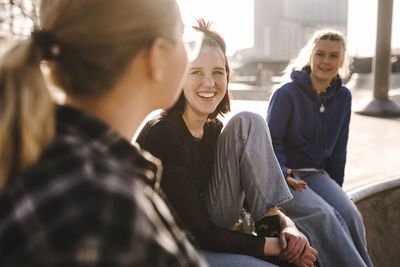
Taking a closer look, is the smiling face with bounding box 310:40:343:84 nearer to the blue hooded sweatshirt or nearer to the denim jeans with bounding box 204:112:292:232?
the blue hooded sweatshirt

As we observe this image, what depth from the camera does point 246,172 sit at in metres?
2.21

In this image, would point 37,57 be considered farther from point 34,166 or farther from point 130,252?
point 130,252

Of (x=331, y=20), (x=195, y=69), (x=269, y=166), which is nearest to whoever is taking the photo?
(x=269, y=166)

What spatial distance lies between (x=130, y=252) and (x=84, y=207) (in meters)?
0.12

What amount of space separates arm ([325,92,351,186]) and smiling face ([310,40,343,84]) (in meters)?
0.31

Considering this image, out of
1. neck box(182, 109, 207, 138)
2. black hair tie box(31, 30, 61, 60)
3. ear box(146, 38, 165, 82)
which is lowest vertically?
neck box(182, 109, 207, 138)

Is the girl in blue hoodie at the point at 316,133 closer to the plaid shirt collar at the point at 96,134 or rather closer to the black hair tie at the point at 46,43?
the plaid shirt collar at the point at 96,134

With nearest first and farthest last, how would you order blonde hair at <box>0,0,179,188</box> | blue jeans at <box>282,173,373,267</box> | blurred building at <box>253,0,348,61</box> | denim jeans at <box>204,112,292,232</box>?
blonde hair at <box>0,0,179,188</box>
denim jeans at <box>204,112,292,232</box>
blue jeans at <box>282,173,373,267</box>
blurred building at <box>253,0,348,61</box>

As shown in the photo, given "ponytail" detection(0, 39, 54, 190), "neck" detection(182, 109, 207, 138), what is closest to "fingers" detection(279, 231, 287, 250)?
"neck" detection(182, 109, 207, 138)

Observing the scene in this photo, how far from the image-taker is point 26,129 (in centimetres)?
72

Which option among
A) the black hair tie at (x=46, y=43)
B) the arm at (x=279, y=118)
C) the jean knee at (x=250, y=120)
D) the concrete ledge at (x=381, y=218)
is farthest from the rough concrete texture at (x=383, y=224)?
the black hair tie at (x=46, y=43)

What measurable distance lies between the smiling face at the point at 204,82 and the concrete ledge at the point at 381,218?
198cm

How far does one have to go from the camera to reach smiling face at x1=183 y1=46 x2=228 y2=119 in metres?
2.32

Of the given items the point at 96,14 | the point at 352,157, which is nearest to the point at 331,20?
the point at 352,157
